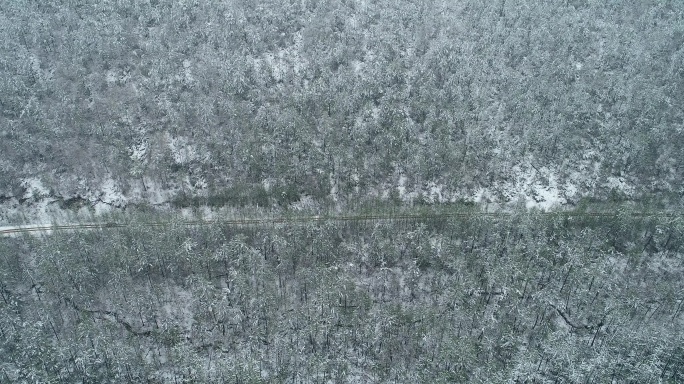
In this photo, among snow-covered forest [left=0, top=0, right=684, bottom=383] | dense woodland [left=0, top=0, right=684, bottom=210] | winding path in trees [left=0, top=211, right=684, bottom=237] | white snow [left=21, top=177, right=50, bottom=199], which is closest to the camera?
snow-covered forest [left=0, top=0, right=684, bottom=383]

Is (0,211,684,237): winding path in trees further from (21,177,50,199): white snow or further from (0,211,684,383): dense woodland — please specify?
(21,177,50,199): white snow

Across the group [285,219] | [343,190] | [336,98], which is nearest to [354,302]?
[285,219]

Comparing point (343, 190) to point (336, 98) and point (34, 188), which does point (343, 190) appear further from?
point (34, 188)

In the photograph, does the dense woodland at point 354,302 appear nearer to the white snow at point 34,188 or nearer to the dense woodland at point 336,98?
the white snow at point 34,188

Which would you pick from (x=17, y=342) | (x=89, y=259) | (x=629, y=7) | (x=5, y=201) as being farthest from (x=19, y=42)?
(x=629, y=7)

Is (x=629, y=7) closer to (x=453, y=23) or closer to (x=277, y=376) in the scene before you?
(x=453, y=23)

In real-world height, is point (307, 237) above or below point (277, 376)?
above

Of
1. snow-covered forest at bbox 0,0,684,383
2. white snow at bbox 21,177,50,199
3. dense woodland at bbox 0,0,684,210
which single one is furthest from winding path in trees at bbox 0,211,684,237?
white snow at bbox 21,177,50,199

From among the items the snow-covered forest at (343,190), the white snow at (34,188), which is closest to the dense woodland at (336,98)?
the white snow at (34,188)
